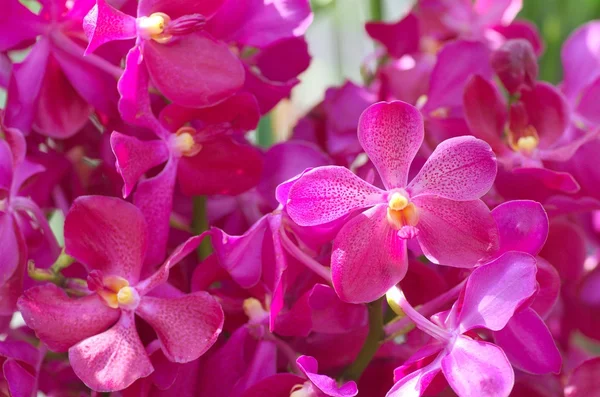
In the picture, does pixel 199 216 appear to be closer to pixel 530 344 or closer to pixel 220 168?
pixel 220 168

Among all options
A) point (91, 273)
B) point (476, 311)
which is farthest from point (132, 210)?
point (476, 311)

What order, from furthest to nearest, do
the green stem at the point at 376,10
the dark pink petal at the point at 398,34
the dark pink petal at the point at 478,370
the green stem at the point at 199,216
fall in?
the green stem at the point at 376,10 < the dark pink petal at the point at 398,34 < the green stem at the point at 199,216 < the dark pink petal at the point at 478,370

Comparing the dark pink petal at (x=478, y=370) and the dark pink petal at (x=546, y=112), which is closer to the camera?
the dark pink petal at (x=478, y=370)

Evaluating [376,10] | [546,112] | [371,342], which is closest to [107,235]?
[371,342]

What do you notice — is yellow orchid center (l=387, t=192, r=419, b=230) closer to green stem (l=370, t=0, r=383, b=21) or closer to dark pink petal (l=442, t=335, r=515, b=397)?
dark pink petal (l=442, t=335, r=515, b=397)

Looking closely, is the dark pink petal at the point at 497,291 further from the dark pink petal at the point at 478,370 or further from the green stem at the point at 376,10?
the green stem at the point at 376,10

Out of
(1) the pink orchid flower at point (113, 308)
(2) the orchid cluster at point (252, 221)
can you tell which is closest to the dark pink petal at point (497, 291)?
(2) the orchid cluster at point (252, 221)
